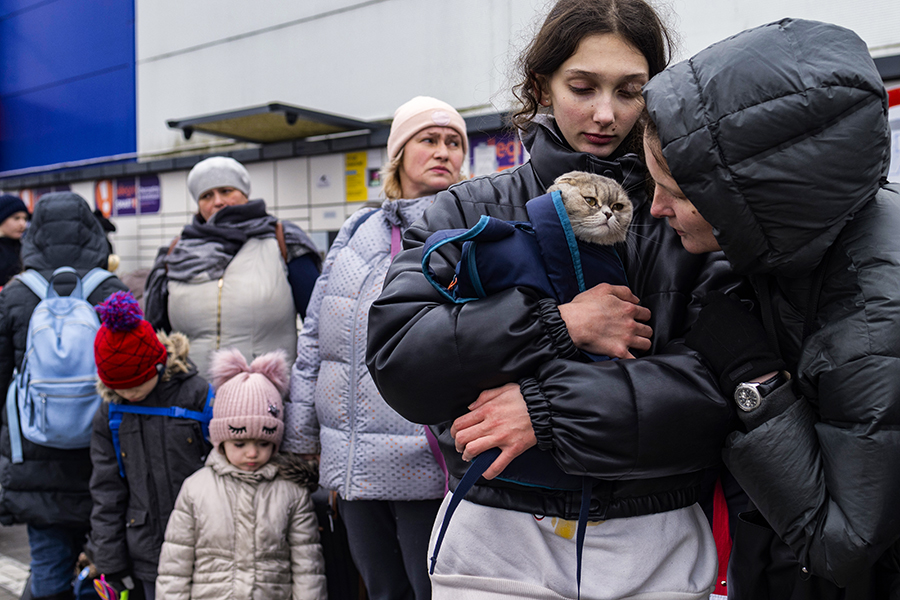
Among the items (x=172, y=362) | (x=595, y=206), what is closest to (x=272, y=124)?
(x=172, y=362)

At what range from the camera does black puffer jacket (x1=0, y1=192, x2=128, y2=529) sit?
335 cm

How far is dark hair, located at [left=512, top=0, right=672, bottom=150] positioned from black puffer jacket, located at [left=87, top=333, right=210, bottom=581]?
2253 millimetres

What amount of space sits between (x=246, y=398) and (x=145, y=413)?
571mm

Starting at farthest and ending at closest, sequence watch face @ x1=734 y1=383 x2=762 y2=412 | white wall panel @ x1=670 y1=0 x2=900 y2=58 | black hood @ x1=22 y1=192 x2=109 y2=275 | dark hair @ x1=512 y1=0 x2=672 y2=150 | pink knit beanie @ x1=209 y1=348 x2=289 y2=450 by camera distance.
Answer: white wall panel @ x1=670 y1=0 x2=900 y2=58 → black hood @ x1=22 y1=192 x2=109 y2=275 → pink knit beanie @ x1=209 y1=348 x2=289 y2=450 → dark hair @ x1=512 y1=0 x2=672 y2=150 → watch face @ x1=734 y1=383 x2=762 y2=412

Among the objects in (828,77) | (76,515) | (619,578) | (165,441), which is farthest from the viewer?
(76,515)

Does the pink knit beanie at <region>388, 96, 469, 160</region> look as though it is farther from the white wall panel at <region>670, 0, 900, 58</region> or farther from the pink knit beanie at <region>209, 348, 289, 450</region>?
the white wall panel at <region>670, 0, 900, 58</region>

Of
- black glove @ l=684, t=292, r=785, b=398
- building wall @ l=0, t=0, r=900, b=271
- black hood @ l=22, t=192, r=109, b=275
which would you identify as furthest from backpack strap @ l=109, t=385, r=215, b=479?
building wall @ l=0, t=0, r=900, b=271

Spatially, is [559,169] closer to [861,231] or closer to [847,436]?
[861,231]

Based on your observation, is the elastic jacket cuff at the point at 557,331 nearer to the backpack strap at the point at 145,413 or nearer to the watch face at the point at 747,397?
the watch face at the point at 747,397

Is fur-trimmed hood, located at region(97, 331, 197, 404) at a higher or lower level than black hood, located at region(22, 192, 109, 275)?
lower

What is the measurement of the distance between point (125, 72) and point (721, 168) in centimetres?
946

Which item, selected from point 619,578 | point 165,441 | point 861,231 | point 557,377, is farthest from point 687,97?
point 165,441

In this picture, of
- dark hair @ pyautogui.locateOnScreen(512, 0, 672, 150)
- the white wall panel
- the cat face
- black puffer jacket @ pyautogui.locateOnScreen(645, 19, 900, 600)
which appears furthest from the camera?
the white wall panel

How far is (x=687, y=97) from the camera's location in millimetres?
1197
